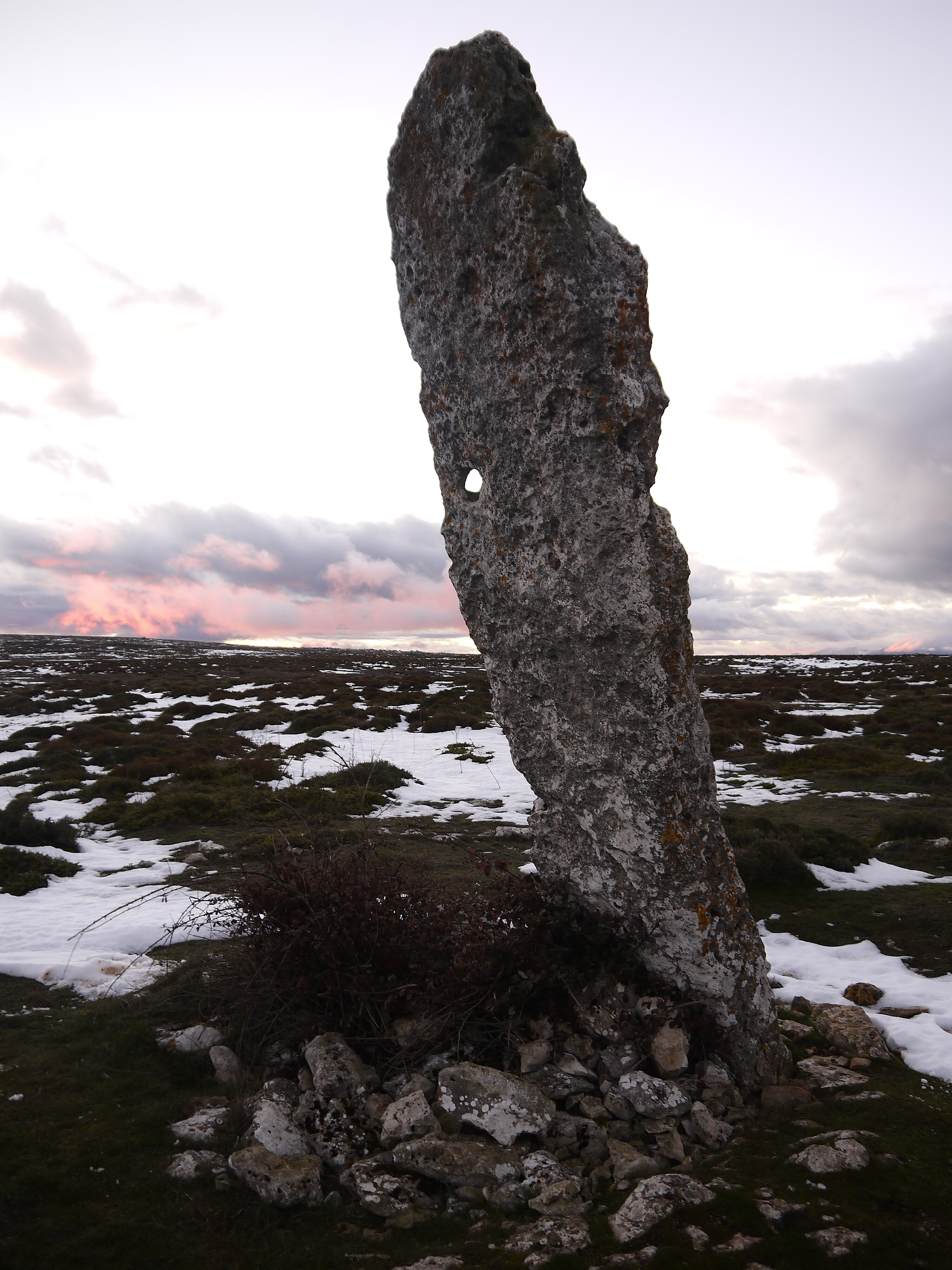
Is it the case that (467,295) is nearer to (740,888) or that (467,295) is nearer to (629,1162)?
(740,888)

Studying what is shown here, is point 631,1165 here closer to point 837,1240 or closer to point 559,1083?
point 559,1083

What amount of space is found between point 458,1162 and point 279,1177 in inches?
34.2

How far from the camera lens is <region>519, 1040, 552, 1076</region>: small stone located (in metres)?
4.11

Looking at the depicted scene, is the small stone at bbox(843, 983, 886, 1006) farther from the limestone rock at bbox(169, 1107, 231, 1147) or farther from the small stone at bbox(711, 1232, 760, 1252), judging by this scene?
the limestone rock at bbox(169, 1107, 231, 1147)

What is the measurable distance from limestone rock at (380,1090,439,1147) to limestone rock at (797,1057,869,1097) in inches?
80.4

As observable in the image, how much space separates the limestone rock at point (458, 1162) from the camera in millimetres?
3430

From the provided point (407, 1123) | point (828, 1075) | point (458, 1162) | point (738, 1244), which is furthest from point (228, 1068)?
point (828, 1075)

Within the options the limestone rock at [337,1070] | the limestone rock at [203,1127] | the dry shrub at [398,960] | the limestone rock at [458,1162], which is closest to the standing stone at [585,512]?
the dry shrub at [398,960]

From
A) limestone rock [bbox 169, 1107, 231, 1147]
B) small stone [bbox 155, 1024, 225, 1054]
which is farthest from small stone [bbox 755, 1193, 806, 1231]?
small stone [bbox 155, 1024, 225, 1054]

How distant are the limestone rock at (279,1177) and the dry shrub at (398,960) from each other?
0.85m

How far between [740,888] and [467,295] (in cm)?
439

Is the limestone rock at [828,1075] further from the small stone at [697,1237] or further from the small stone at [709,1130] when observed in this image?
the small stone at [697,1237]

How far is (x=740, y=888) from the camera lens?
14.9 ft

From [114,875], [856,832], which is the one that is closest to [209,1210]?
[114,875]
